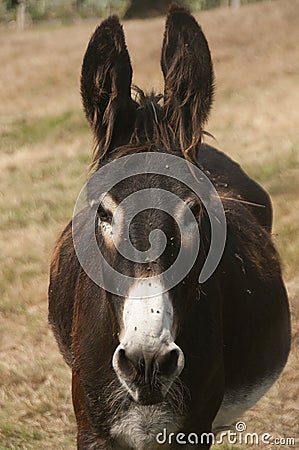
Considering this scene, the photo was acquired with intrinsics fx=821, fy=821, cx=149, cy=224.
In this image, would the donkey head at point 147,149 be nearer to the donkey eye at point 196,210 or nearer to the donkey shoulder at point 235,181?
the donkey eye at point 196,210

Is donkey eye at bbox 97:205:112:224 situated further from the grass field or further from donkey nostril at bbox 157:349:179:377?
the grass field

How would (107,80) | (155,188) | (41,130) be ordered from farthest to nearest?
(41,130), (107,80), (155,188)

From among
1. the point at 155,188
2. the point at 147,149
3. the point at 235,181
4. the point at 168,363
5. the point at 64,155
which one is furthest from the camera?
the point at 64,155

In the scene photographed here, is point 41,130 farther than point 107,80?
Yes

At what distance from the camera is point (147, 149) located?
12.0ft

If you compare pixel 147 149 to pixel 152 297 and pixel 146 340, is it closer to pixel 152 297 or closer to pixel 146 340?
pixel 152 297

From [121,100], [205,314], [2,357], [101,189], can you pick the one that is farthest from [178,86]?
[2,357]

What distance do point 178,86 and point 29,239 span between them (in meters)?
6.91

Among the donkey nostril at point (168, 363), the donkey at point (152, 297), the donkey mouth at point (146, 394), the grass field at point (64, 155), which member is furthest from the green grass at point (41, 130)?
the donkey nostril at point (168, 363)

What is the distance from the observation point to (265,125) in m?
15.2

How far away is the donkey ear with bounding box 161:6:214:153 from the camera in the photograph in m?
3.86

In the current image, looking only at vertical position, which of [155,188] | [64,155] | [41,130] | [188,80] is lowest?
[41,130]

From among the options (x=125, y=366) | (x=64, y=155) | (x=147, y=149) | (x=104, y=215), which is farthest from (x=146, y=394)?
(x=64, y=155)

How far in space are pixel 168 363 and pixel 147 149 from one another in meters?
1.00
